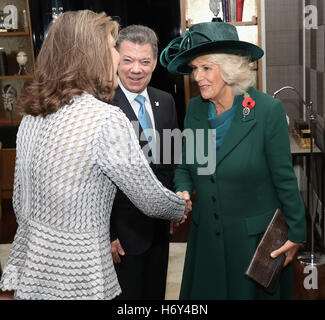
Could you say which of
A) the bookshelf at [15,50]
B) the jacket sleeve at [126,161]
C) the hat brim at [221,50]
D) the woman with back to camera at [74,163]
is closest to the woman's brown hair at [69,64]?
the woman with back to camera at [74,163]

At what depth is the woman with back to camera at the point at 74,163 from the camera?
1.53 metres

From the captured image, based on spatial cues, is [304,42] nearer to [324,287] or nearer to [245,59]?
[324,287]

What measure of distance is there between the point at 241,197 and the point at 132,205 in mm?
532

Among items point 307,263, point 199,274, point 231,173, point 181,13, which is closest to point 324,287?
point 307,263

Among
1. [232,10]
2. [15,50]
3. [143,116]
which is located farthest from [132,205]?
[15,50]

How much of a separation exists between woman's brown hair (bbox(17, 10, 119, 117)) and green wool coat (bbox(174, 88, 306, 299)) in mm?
661

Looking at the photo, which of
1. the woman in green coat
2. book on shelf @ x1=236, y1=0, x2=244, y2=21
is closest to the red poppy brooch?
the woman in green coat

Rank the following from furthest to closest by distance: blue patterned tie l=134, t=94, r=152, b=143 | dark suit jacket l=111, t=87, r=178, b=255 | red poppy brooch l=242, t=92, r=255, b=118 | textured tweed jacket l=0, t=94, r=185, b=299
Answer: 1. blue patterned tie l=134, t=94, r=152, b=143
2. dark suit jacket l=111, t=87, r=178, b=255
3. red poppy brooch l=242, t=92, r=255, b=118
4. textured tweed jacket l=0, t=94, r=185, b=299

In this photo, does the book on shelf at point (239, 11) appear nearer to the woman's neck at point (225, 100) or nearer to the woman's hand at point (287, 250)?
the woman's neck at point (225, 100)

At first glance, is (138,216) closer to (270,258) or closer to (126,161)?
(270,258)

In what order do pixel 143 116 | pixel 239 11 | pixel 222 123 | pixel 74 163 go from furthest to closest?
pixel 239 11 → pixel 143 116 → pixel 222 123 → pixel 74 163

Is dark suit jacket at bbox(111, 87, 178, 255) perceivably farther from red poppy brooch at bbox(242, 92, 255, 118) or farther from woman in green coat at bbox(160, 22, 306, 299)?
red poppy brooch at bbox(242, 92, 255, 118)

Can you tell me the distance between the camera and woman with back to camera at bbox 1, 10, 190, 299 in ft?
5.01

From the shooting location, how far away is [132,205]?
2318 millimetres
